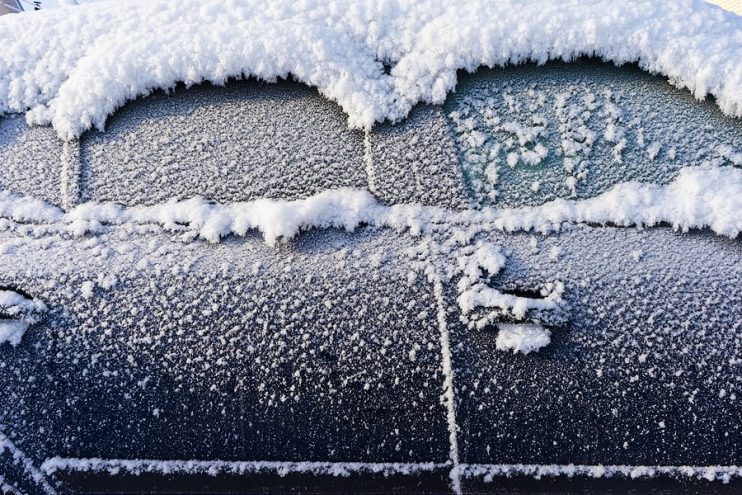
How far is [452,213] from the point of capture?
146cm

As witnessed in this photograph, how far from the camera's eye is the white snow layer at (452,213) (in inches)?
56.8

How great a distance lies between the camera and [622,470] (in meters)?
1.26

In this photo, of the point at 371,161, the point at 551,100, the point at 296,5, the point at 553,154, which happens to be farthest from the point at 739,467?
the point at 296,5

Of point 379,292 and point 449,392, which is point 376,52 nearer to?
point 379,292

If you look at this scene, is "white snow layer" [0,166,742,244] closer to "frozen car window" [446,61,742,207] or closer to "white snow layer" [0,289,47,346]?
"frozen car window" [446,61,742,207]

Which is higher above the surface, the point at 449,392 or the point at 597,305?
the point at 597,305

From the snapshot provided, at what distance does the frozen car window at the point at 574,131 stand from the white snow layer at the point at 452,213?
4 centimetres

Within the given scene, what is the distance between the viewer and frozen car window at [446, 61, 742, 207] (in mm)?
1495

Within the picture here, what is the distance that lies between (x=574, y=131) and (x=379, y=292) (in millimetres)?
705

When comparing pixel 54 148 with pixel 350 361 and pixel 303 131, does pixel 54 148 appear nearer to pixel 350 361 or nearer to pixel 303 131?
pixel 303 131

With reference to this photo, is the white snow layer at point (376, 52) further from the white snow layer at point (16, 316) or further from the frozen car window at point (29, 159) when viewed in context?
the white snow layer at point (16, 316)

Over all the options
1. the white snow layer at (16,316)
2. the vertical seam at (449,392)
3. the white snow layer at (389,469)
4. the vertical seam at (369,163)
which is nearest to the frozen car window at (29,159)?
the white snow layer at (16,316)

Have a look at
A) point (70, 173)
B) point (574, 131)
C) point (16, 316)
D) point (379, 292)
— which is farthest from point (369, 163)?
point (16, 316)

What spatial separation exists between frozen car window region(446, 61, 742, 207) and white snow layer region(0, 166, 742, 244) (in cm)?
4
